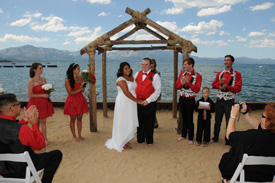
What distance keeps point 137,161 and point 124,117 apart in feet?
3.52

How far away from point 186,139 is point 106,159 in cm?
247

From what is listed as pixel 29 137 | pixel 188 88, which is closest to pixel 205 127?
pixel 188 88

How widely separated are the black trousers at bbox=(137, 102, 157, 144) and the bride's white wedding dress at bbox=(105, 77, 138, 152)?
0.86 ft

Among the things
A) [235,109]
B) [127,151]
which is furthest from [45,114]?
[235,109]

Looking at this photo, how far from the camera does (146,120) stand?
5090 millimetres

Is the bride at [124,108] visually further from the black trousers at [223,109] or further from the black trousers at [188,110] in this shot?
the black trousers at [223,109]

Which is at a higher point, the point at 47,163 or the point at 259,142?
the point at 259,142

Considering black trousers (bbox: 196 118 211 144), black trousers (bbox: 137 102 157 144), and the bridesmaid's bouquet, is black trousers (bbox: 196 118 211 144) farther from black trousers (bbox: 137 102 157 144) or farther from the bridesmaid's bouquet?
the bridesmaid's bouquet

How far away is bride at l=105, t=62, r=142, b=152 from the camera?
4613 mm

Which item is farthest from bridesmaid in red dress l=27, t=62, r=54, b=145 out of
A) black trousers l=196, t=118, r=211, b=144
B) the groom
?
black trousers l=196, t=118, r=211, b=144

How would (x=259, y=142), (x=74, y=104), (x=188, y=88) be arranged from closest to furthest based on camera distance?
(x=259, y=142) < (x=188, y=88) < (x=74, y=104)

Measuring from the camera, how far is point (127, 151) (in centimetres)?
491

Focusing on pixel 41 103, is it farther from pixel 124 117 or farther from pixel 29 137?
pixel 29 137

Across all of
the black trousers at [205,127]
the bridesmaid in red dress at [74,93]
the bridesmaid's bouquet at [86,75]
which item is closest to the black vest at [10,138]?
the bridesmaid in red dress at [74,93]
